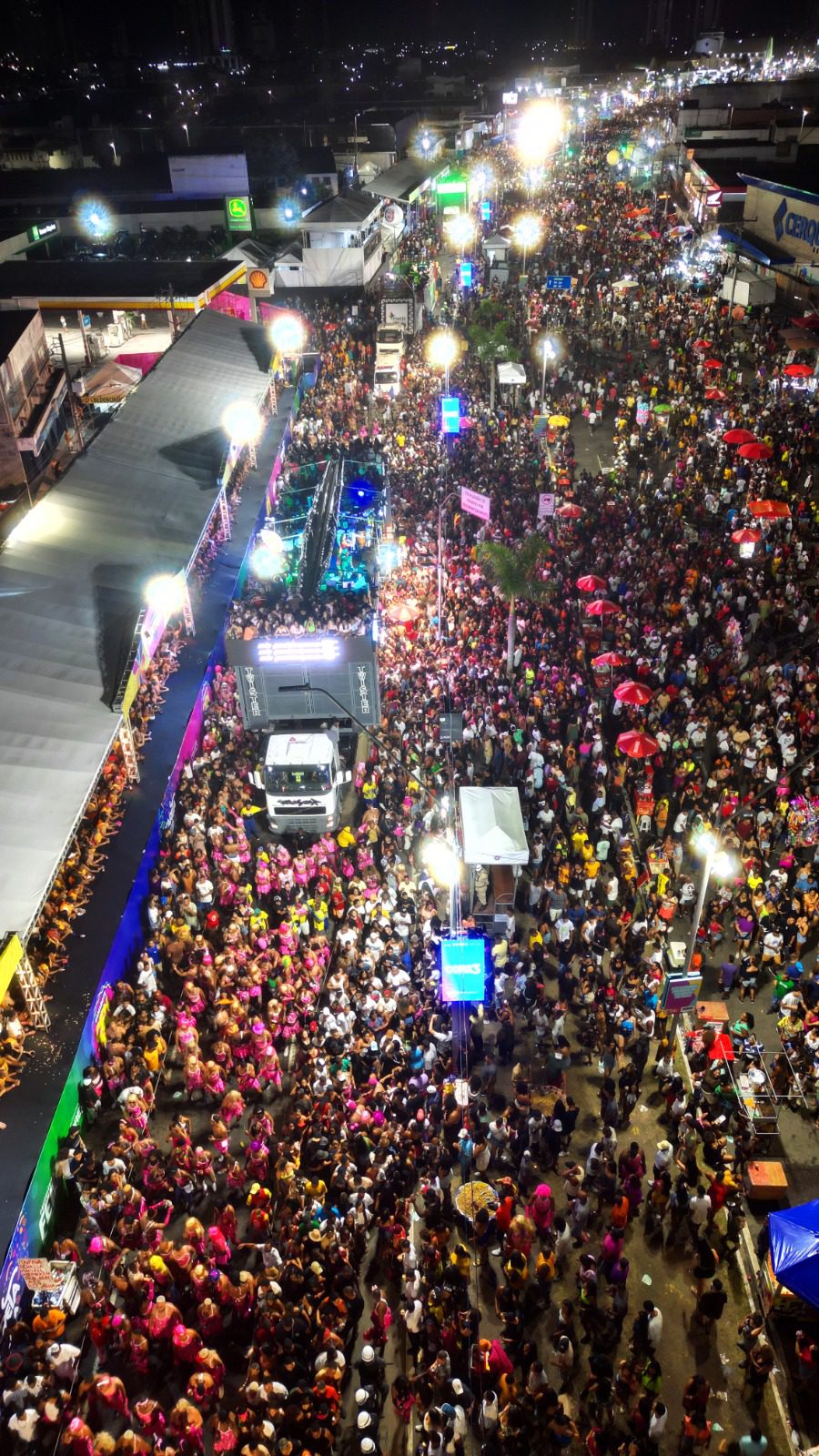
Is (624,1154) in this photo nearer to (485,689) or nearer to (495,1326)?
(495,1326)

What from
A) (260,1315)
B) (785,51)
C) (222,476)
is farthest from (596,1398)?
(785,51)

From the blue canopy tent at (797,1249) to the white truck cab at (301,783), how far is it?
370 inches

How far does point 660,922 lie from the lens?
569 inches

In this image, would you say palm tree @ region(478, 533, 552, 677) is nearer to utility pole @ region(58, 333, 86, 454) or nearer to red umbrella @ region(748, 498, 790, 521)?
red umbrella @ region(748, 498, 790, 521)

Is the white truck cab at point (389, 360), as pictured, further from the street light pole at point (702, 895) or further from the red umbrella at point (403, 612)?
the street light pole at point (702, 895)

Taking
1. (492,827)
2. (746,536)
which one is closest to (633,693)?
(492,827)

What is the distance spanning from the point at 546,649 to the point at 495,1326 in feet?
43.6

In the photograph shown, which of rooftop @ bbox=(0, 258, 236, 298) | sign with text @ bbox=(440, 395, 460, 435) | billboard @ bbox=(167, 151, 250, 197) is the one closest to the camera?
sign with text @ bbox=(440, 395, 460, 435)

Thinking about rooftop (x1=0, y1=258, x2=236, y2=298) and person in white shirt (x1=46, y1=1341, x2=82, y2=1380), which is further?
rooftop (x1=0, y1=258, x2=236, y2=298)

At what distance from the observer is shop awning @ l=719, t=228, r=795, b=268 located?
130 feet

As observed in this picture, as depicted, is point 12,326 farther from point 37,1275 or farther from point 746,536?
point 37,1275

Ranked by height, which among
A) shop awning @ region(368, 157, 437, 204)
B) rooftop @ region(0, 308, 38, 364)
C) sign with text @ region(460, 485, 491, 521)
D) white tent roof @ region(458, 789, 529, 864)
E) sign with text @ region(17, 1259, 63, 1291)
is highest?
shop awning @ region(368, 157, 437, 204)

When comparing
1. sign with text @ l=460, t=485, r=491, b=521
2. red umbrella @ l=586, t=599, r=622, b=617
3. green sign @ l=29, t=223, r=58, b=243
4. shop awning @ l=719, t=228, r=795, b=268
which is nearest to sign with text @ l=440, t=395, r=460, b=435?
sign with text @ l=460, t=485, r=491, b=521

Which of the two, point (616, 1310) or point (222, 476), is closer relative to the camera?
point (616, 1310)
